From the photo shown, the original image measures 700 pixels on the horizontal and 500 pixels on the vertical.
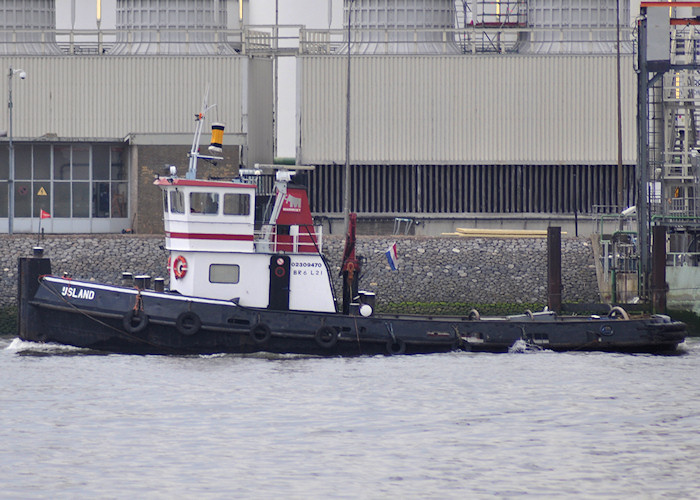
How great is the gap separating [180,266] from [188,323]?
127 cm

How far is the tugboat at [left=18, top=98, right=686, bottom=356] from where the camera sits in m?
25.6

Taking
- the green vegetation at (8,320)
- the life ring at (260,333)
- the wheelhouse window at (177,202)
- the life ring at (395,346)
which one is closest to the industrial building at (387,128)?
the green vegetation at (8,320)

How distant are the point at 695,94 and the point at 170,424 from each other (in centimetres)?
2808

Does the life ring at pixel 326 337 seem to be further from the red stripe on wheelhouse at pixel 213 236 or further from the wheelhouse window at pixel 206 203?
the wheelhouse window at pixel 206 203

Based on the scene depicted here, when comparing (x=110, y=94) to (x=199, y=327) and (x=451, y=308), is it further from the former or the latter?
(x=199, y=327)

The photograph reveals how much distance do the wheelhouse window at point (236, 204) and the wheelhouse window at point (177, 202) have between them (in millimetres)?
846

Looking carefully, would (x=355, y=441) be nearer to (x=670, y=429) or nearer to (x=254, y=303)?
(x=670, y=429)

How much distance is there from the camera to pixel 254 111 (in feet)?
148

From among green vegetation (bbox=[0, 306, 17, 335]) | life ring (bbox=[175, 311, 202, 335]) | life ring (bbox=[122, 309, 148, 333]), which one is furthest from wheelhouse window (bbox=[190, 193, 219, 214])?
green vegetation (bbox=[0, 306, 17, 335])

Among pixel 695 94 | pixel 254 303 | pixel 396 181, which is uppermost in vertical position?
pixel 695 94

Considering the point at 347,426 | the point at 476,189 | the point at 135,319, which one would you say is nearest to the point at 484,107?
the point at 476,189

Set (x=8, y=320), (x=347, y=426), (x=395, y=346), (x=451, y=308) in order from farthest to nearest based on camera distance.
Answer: (x=451, y=308)
(x=8, y=320)
(x=395, y=346)
(x=347, y=426)

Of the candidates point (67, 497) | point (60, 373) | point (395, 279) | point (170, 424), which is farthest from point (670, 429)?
point (395, 279)

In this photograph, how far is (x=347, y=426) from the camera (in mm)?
19188
